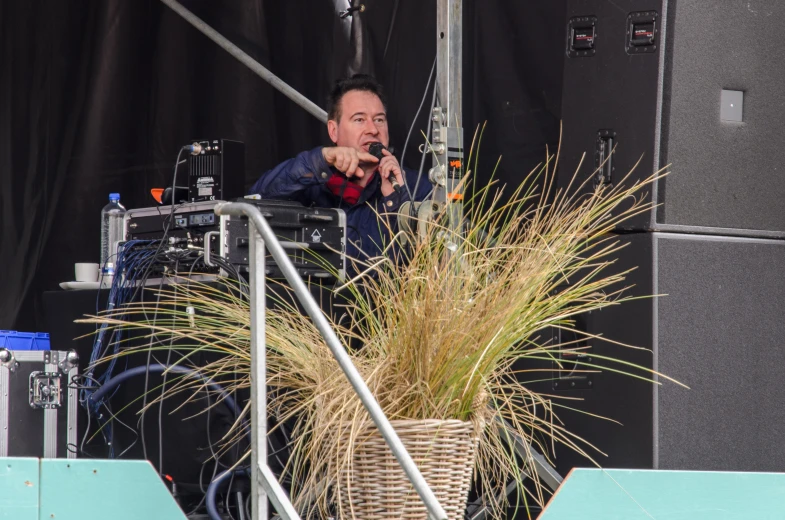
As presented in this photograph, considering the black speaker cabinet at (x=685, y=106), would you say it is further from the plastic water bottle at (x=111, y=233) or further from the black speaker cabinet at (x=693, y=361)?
the plastic water bottle at (x=111, y=233)

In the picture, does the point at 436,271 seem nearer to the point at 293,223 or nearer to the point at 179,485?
the point at 293,223

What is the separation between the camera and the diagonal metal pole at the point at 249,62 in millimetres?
3893

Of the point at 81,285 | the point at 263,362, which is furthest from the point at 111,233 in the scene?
the point at 263,362

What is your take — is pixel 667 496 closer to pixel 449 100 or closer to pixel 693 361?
pixel 693 361

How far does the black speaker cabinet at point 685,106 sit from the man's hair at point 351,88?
1.01 m

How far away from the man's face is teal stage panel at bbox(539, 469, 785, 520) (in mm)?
1702

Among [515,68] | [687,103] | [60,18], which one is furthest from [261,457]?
[60,18]

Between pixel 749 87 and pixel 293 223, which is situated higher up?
pixel 749 87

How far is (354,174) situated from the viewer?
135 inches

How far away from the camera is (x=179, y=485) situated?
291 centimetres

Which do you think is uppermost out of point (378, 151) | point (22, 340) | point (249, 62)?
point (249, 62)

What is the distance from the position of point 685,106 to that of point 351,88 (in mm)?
1375

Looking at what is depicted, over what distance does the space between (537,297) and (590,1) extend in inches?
43.5

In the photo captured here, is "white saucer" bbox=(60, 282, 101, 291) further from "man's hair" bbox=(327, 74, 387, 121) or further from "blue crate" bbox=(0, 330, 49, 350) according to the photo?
"man's hair" bbox=(327, 74, 387, 121)
